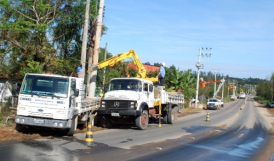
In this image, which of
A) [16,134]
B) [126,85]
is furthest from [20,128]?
[126,85]

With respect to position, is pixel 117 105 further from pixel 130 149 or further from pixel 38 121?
pixel 130 149

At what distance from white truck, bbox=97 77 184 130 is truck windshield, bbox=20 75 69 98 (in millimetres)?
4335

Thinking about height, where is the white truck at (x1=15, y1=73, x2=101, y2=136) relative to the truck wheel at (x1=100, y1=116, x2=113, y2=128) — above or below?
above

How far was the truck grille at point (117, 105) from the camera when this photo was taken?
16.3 meters

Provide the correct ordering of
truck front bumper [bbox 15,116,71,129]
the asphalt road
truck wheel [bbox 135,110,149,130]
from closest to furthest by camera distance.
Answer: the asphalt road < truck front bumper [bbox 15,116,71,129] < truck wheel [bbox 135,110,149,130]

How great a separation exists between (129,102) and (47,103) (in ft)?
17.0

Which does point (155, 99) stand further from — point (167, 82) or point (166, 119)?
point (167, 82)

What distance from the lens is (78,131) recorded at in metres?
14.7

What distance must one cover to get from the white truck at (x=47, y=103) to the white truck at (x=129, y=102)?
3757mm

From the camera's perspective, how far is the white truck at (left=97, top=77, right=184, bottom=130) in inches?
642

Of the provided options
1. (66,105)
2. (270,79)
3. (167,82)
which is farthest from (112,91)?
(270,79)

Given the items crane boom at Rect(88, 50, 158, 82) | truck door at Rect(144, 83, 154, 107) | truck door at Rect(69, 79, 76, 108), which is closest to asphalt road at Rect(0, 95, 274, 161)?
truck door at Rect(69, 79, 76, 108)

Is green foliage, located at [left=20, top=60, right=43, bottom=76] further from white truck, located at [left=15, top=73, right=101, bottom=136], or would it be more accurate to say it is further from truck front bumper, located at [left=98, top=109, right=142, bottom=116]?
white truck, located at [left=15, top=73, right=101, bottom=136]

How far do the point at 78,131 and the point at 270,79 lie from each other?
80042mm
